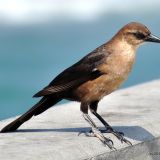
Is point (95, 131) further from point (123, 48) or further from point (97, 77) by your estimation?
point (123, 48)

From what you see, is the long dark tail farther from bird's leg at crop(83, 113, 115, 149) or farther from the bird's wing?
bird's leg at crop(83, 113, 115, 149)

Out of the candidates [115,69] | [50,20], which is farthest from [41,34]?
[115,69]

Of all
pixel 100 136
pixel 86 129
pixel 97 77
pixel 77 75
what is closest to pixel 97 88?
pixel 97 77

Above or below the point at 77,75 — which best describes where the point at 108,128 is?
below

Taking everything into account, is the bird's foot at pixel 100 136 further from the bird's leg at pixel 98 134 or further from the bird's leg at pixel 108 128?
the bird's leg at pixel 108 128

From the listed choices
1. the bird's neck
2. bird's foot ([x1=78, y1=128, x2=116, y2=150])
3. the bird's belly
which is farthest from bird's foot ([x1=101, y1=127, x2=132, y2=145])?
the bird's neck

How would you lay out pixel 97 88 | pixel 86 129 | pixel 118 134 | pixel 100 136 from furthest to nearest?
pixel 86 129, pixel 97 88, pixel 118 134, pixel 100 136

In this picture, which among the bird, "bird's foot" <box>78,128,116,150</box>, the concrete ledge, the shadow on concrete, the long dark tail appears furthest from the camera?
the long dark tail

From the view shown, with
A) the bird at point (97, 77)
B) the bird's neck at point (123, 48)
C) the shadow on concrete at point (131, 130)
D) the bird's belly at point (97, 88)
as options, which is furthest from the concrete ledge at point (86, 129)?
the bird's neck at point (123, 48)
